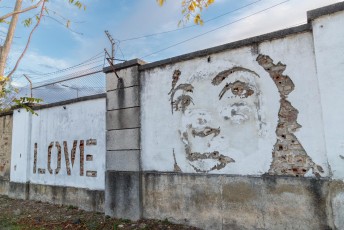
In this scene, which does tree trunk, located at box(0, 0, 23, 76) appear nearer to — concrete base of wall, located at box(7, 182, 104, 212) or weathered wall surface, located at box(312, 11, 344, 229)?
concrete base of wall, located at box(7, 182, 104, 212)

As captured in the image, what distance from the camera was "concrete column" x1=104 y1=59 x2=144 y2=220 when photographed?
5586 mm

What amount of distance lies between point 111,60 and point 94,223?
3.58 m

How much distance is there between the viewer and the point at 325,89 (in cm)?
372

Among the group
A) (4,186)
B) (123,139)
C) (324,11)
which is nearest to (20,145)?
(4,186)

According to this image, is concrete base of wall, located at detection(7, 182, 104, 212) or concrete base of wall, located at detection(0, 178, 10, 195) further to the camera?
concrete base of wall, located at detection(0, 178, 10, 195)

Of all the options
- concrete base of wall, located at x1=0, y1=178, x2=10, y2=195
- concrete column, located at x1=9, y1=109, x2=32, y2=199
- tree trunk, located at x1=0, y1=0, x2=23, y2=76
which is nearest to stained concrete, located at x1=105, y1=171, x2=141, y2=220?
tree trunk, located at x1=0, y1=0, x2=23, y2=76

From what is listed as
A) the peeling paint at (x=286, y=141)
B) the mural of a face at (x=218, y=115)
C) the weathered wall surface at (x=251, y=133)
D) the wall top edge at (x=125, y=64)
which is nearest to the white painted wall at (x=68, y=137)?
the wall top edge at (x=125, y=64)

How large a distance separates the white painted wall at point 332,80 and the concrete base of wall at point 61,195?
4875 mm

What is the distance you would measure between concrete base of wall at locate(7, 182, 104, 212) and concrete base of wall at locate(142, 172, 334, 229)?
5.08 feet

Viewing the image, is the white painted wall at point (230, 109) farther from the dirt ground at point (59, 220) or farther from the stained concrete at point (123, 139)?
the dirt ground at point (59, 220)

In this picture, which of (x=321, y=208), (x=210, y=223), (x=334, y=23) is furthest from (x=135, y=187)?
(x=334, y=23)

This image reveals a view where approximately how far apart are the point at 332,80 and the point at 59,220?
19.6 ft

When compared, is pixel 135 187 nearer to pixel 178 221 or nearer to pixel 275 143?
pixel 178 221

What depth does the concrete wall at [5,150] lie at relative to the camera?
358 inches
